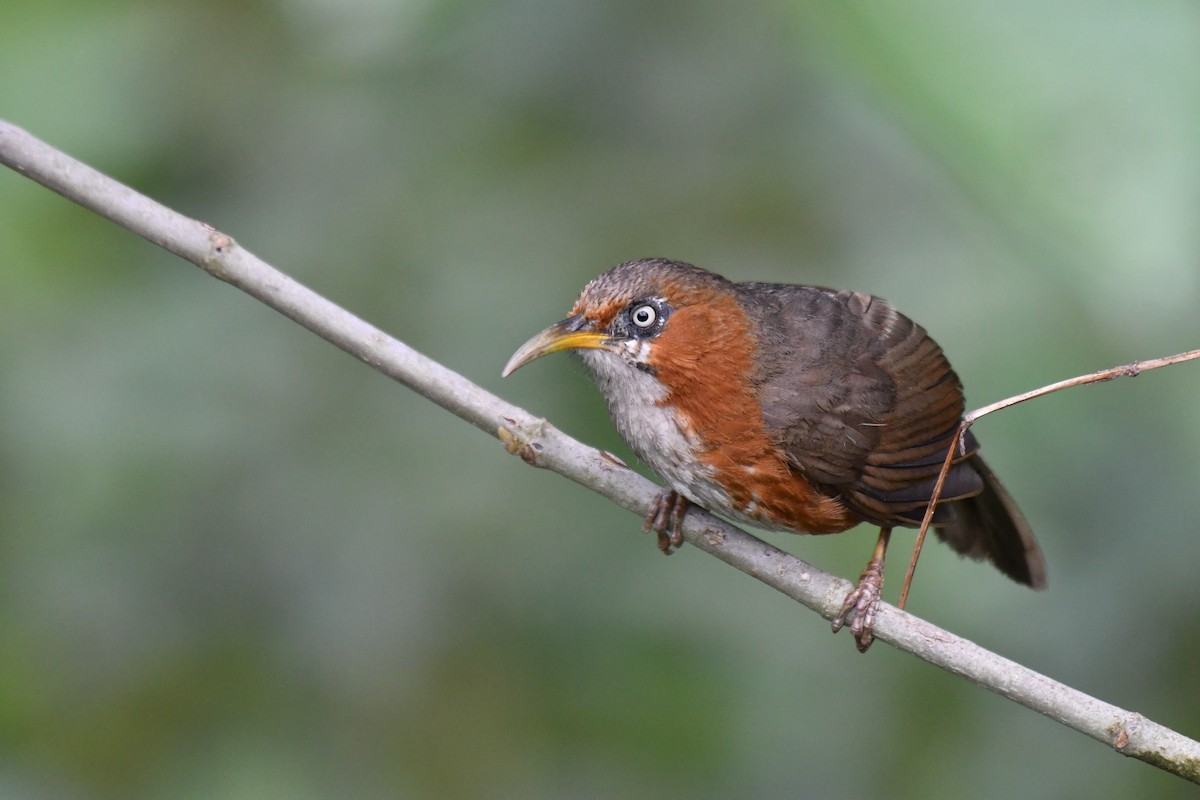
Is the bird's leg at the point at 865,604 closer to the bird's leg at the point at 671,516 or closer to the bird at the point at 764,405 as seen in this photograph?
the bird at the point at 764,405

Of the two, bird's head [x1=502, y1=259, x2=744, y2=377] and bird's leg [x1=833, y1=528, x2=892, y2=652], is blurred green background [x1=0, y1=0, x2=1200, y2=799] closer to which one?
bird's leg [x1=833, y1=528, x2=892, y2=652]

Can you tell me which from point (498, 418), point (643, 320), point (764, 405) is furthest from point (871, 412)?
point (498, 418)

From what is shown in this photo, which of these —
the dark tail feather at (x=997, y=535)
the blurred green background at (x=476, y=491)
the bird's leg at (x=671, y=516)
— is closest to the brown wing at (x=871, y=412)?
the dark tail feather at (x=997, y=535)

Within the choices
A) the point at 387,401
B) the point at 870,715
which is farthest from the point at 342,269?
the point at 870,715

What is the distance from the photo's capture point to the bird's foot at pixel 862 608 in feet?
10.0

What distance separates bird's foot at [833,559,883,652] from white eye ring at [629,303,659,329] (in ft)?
3.01

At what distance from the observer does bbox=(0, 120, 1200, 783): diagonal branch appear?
2.48 m

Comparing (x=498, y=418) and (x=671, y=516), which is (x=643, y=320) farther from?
(x=498, y=418)

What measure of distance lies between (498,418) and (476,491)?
144 cm

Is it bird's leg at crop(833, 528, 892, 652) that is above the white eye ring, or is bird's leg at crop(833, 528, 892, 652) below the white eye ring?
below

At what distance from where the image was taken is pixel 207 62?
14.9 feet

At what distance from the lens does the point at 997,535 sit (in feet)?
12.5

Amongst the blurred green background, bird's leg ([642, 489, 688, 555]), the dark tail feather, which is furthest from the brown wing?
bird's leg ([642, 489, 688, 555])

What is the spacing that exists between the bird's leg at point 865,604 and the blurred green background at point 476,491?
134 mm
